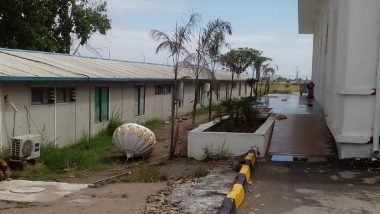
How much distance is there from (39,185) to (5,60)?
209 inches

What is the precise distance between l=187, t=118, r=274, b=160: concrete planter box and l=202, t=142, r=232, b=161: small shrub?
0.11ft


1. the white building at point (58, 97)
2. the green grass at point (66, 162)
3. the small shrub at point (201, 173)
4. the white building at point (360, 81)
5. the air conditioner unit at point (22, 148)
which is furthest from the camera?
the white building at point (58, 97)

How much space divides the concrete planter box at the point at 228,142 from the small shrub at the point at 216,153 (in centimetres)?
3

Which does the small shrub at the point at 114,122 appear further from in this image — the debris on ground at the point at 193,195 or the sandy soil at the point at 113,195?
the debris on ground at the point at 193,195

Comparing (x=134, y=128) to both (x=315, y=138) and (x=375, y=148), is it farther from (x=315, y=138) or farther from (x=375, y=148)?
(x=375, y=148)

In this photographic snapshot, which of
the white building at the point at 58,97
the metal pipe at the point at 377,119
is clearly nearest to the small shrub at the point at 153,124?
the white building at the point at 58,97

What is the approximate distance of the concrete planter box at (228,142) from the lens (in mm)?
10844

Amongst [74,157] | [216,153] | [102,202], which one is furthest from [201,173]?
[74,157]

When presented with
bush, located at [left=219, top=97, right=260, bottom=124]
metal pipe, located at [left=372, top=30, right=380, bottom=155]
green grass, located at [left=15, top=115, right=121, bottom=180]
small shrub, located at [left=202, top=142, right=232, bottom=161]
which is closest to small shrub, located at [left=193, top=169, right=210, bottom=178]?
small shrub, located at [left=202, top=142, right=232, bottom=161]

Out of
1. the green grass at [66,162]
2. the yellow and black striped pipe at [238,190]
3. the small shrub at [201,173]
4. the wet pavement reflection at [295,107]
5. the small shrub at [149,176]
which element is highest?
the wet pavement reflection at [295,107]

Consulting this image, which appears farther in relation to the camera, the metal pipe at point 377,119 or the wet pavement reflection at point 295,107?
the wet pavement reflection at point 295,107

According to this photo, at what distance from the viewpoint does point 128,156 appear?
13484 millimetres

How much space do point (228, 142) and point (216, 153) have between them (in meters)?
0.39

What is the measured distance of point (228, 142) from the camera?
1113 centimetres
